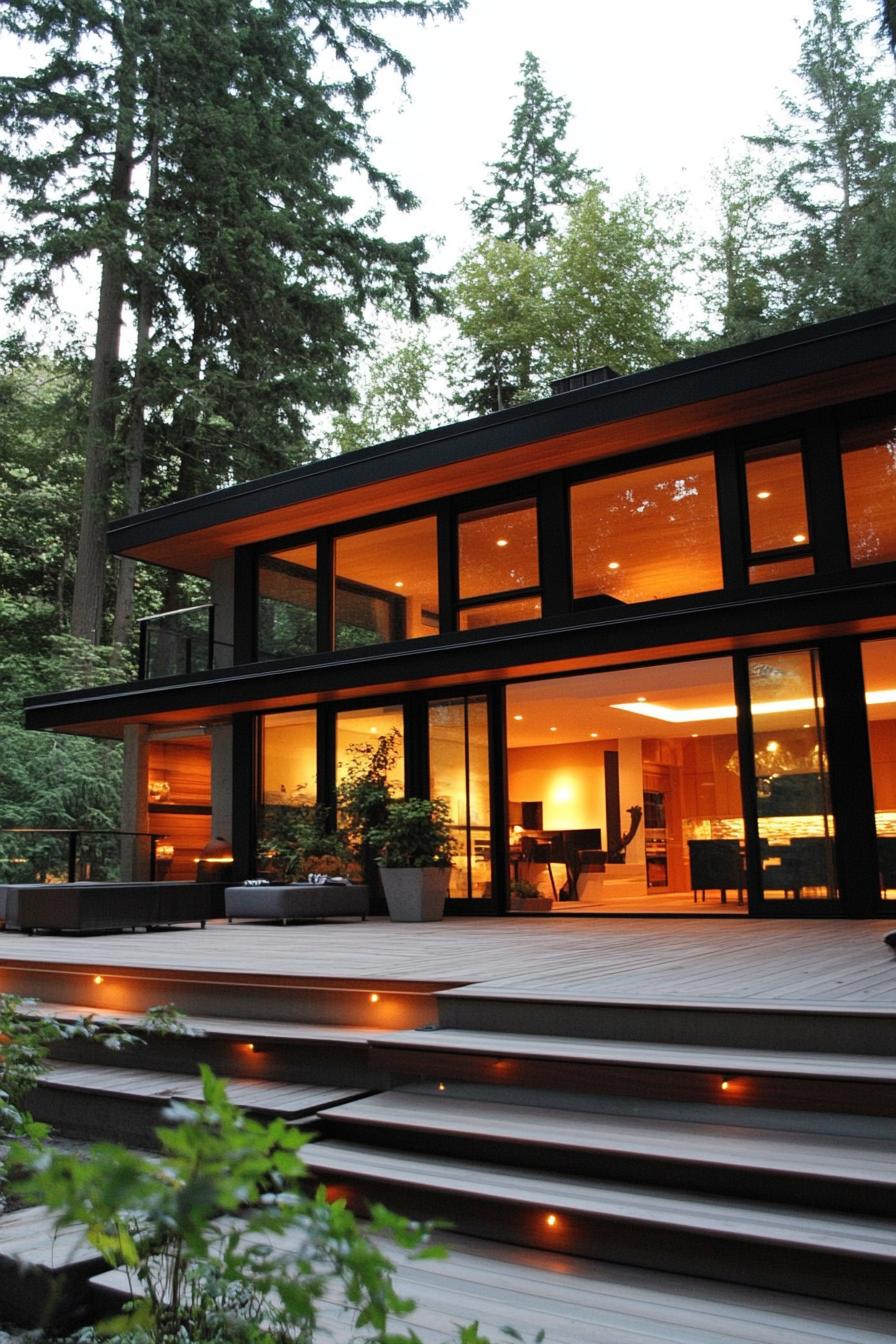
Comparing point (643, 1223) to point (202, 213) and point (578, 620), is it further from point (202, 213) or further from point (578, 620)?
point (202, 213)

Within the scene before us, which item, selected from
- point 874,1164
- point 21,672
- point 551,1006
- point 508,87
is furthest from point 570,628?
point 508,87

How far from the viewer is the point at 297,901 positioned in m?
9.38

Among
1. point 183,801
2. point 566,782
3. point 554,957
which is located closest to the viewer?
point 554,957

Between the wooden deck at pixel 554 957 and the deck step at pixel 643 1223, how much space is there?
91cm

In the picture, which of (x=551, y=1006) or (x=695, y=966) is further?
(x=695, y=966)

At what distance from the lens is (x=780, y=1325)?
7.72 ft

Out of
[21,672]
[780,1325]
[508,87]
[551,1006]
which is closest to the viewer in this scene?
[780,1325]

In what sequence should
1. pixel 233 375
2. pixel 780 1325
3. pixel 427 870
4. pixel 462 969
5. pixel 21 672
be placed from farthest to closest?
pixel 233 375 → pixel 21 672 → pixel 427 870 → pixel 462 969 → pixel 780 1325

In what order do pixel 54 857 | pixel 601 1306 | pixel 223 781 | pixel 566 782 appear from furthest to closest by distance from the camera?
1. pixel 566 782
2. pixel 54 857
3. pixel 223 781
4. pixel 601 1306

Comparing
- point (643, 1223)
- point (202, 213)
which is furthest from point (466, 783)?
point (202, 213)

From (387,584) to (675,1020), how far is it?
26.1ft

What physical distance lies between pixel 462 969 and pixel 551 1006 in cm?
119

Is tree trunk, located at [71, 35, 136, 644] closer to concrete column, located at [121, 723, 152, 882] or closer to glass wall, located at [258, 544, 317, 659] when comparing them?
concrete column, located at [121, 723, 152, 882]

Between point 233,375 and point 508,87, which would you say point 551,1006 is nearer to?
point 233,375
